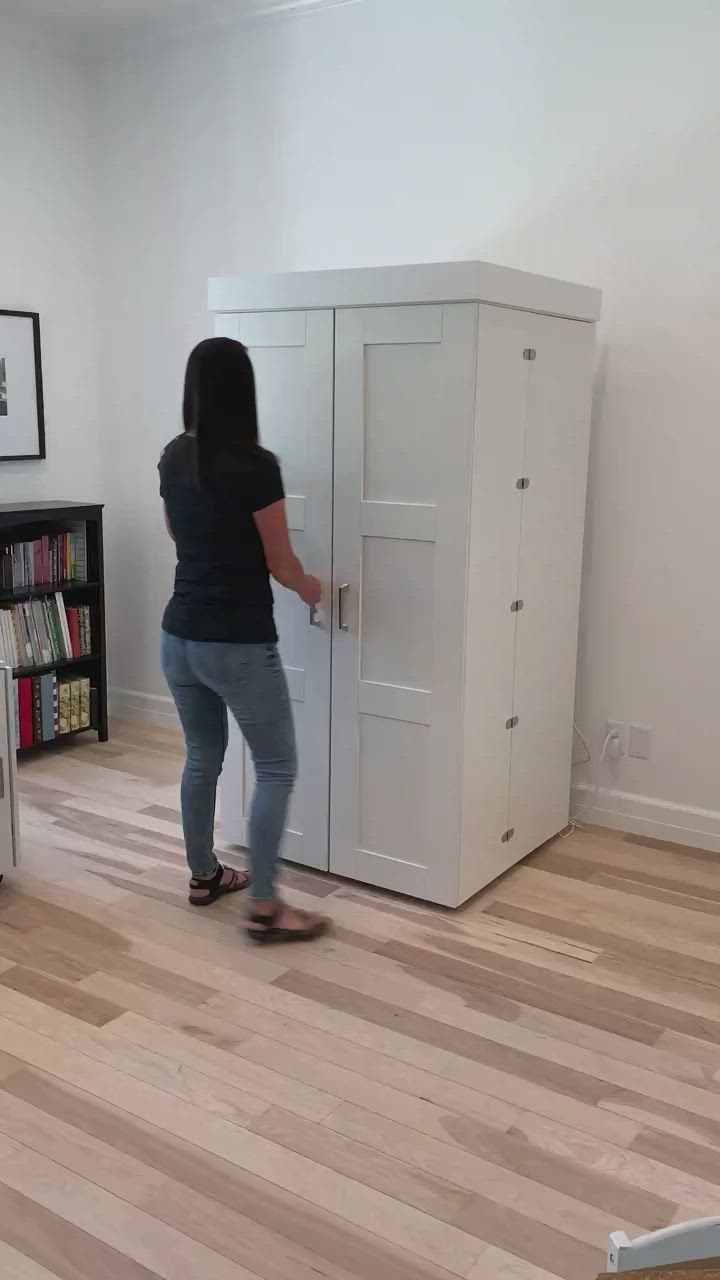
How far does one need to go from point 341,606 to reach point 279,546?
0.45 m

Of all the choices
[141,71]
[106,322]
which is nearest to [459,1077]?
[106,322]

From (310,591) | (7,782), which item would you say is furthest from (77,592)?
(310,591)

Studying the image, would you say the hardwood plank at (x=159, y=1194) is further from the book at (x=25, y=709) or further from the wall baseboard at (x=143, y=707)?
the wall baseboard at (x=143, y=707)

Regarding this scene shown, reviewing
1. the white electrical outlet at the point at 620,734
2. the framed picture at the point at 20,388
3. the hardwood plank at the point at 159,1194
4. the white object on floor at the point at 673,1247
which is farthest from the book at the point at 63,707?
the white object on floor at the point at 673,1247

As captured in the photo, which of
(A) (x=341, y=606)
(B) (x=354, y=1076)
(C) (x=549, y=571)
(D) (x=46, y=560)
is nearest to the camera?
(B) (x=354, y=1076)

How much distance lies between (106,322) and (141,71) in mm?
1015

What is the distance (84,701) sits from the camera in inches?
181

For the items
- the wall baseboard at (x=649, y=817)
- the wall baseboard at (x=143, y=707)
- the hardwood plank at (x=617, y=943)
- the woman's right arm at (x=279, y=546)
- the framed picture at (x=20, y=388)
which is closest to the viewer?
the woman's right arm at (x=279, y=546)

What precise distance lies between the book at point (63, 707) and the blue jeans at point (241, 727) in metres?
1.58

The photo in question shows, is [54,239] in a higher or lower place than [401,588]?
higher

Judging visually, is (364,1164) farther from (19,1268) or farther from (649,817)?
(649,817)

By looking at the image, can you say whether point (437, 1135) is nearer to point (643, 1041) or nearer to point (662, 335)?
point (643, 1041)

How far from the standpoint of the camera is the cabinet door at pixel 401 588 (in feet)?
9.37

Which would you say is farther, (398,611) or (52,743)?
(52,743)
